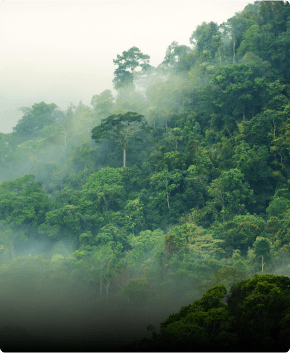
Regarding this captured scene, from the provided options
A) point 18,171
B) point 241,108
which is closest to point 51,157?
point 18,171

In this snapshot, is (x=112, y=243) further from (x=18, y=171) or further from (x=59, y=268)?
(x=18, y=171)

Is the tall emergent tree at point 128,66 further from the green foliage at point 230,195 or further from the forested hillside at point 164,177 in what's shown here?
the green foliage at point 230,195

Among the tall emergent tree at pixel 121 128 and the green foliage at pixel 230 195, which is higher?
the tall emergent tree at pixel 121 128

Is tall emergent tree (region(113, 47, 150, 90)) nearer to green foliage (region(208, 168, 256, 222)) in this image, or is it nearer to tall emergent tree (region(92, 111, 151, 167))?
tall emergent tree (region(92, 111, 151, 167))

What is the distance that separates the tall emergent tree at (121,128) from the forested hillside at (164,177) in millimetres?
52

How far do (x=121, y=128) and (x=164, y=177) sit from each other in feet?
9.42

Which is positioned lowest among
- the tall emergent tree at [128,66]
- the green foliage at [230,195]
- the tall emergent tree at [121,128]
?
the green foliage at [230,195]

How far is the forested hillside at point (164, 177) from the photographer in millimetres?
10375

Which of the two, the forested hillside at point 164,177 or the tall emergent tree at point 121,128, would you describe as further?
the tall emergent tree at point 121,128

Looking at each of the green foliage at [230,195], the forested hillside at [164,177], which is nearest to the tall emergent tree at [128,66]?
the forested hillside at [164,177]

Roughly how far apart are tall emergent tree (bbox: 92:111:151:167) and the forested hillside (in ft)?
0.17

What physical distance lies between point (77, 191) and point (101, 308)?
Answer: 593 cm

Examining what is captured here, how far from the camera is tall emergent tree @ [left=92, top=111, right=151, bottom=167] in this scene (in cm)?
1537

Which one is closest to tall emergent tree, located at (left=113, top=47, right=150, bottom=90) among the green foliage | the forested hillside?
the forested hillside
